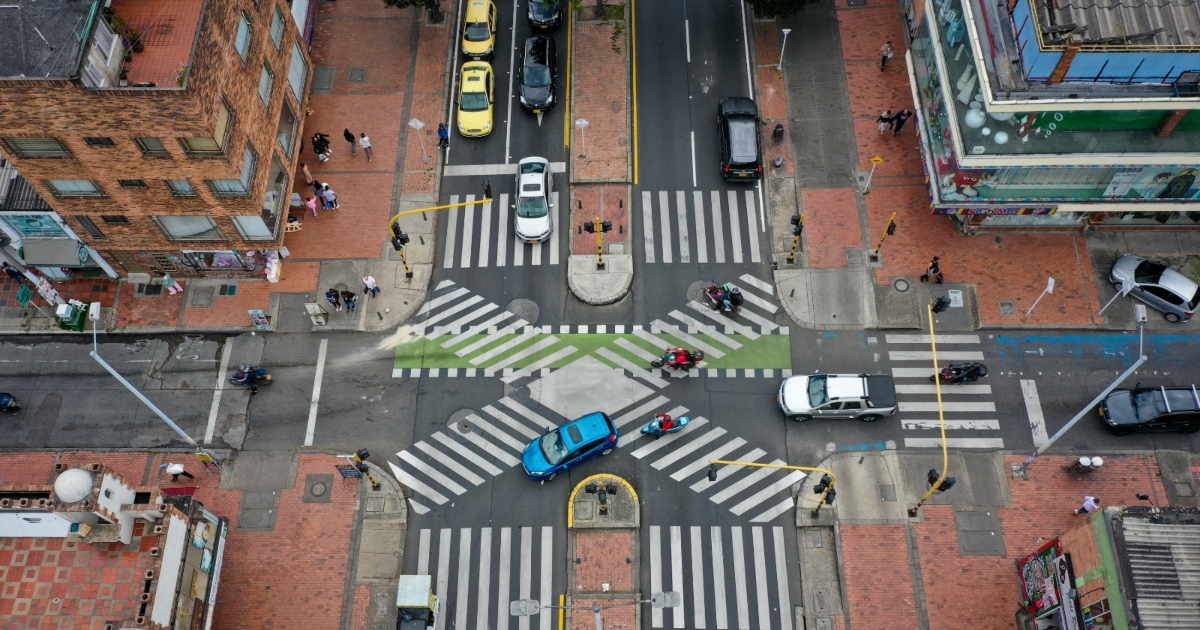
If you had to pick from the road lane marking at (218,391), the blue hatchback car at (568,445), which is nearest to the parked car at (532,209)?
the blue hatchback car at (568,445)

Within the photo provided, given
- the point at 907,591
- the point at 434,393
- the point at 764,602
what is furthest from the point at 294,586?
the point at 907,591

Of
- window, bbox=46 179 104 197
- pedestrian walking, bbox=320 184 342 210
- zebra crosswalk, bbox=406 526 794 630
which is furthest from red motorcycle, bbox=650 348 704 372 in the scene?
window, bbox=46 179 104 197

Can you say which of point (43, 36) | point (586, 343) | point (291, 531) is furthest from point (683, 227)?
point (43, 36)

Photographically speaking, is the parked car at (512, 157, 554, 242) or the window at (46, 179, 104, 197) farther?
the parked car at (512, 157, 554, 242)

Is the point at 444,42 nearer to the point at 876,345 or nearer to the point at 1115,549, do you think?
the point at 876,345

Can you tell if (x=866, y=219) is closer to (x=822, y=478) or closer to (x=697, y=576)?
(x=822, y=478)

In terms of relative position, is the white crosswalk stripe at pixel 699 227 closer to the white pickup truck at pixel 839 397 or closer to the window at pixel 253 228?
the white pickup truck at pixel 839 397

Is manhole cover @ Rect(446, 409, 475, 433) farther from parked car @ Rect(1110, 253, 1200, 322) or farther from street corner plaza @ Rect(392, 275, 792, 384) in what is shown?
parked car @ Rect(1110, 253, 1200, 322)
